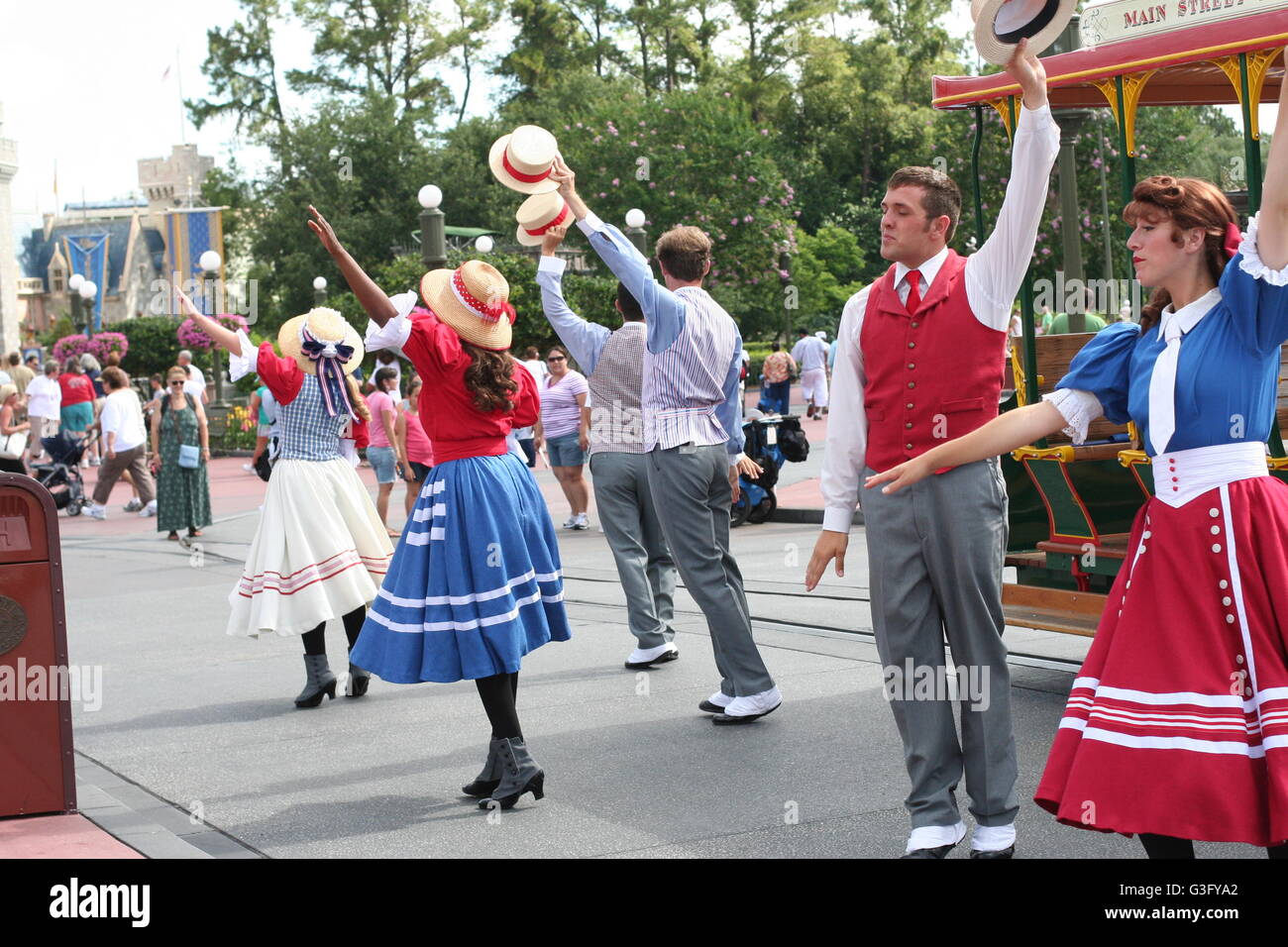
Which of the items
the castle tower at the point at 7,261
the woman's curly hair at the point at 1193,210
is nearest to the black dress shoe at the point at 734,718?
the woman's curly hair at the point at 1193,210

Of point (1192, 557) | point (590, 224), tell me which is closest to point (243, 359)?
point (590, 224)

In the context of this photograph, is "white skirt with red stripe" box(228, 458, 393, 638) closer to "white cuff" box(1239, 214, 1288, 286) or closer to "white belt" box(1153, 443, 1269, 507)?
"white belt" box(1153, 443, 1269, 507)

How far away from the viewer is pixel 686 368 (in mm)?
6449

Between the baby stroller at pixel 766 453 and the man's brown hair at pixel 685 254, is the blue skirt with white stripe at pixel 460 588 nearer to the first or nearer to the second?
the man's brown hair at pixel 685 254

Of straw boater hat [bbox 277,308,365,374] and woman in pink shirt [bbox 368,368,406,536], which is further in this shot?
woman in pink shirt [bbox 368,368,406,536]

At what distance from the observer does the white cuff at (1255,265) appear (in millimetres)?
3426

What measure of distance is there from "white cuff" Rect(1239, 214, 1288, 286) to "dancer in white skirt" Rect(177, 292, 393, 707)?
466cm

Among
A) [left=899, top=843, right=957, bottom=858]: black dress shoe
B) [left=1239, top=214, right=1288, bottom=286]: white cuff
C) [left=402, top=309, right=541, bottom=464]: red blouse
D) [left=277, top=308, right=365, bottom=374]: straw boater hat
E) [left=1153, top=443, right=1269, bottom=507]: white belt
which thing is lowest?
[left=899, top=843, right=957, bottom=858]: black dress shoe

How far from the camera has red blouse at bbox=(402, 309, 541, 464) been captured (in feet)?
18.0

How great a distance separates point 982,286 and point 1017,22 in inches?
31.2

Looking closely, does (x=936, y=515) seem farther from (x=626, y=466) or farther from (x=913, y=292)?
(x=626, y=466)

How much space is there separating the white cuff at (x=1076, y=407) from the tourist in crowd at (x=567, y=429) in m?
10.3

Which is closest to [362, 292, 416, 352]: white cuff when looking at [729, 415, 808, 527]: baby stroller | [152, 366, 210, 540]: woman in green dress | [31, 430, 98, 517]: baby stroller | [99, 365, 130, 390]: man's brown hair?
[729, 415, 808, 527]: baby stroller
